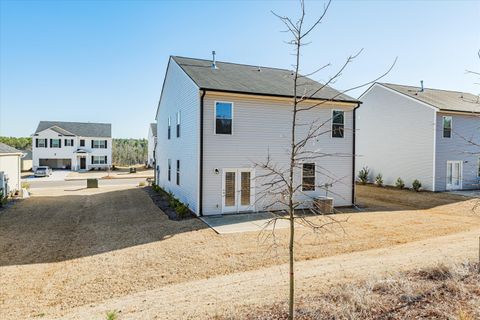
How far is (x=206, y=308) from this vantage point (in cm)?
466

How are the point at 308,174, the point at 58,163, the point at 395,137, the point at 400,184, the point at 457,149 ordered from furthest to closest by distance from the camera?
1. the point at 58,163
2. the point at 395,137
3. the point at 400,184
4. the point at 457,149
5. the point at 308,174

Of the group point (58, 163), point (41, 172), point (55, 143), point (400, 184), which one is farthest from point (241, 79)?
point (58, 163)

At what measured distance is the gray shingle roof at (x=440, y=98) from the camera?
66.9ft

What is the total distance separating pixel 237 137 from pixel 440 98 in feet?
63.1

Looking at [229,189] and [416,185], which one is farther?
[416,185]

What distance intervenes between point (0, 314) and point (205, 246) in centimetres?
488

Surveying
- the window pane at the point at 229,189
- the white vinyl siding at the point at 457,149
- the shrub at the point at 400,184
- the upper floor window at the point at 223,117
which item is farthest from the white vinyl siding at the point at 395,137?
the window pane at the point at 229,189

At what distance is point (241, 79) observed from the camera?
1470 centimetres

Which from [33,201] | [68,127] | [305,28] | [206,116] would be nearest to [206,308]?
[305,28]

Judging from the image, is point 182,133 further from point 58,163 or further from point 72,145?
point 58,163

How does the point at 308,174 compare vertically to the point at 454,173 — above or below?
above

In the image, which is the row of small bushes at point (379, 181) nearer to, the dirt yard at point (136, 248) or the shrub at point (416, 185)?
the shrub at point (416, 185)

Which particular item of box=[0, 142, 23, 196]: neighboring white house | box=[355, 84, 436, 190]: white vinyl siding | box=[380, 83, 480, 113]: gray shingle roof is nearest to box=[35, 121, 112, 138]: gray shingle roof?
box=[0, 142, 23, 196]: neighboring white house

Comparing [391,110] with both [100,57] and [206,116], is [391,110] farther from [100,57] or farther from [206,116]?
[100,57]
